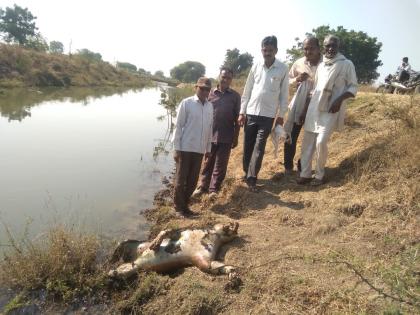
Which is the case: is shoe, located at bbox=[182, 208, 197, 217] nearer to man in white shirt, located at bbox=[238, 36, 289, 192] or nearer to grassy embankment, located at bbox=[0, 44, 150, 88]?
man in white shirt, located at bbox=[238, 36, 289, 192]

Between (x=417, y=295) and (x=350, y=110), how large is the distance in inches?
223

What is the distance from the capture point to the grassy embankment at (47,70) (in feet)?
84.2

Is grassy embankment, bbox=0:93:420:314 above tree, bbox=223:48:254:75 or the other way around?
the other way around

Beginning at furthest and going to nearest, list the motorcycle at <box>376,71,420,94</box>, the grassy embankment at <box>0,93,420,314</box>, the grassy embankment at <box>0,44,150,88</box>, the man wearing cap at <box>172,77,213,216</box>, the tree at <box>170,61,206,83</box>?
the tree at <box>170,61,206,83</box>
the grassy embankment at <box>0,44,150,88</box>
the motorcycle at <box>376,71,420,94</box>
the man wearing cap at <box>172,77,213,216</box>
the grassy embankment at <box>0,93,420,314</box>

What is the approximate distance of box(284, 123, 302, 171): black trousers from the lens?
5531mm

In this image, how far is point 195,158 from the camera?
4.78 metres

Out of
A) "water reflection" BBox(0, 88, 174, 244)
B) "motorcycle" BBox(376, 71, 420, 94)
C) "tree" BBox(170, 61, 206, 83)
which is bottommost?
"water reflection" BBox(0, 88, 174, 244)

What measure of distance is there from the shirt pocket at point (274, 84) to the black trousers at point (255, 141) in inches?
15.4

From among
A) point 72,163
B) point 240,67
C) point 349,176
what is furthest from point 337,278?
point 240,67

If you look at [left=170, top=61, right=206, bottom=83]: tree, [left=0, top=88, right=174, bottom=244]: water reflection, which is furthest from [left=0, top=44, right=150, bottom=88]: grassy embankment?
[left=170, top=61, right=206, bottom=83]: tree

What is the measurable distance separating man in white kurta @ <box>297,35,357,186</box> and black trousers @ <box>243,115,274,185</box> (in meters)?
0.56

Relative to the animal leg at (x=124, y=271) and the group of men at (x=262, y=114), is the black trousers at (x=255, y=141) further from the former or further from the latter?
the animal leg at (x=124, y=271)

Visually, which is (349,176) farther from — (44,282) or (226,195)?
(44,282)

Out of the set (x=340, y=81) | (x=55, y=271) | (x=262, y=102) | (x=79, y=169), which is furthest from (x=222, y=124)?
(x=79, y=169)
